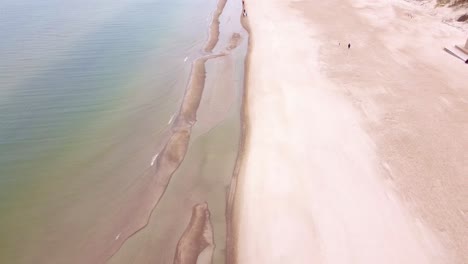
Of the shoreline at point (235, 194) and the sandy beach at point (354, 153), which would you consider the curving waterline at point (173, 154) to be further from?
the sandy beach at point (354, 153)

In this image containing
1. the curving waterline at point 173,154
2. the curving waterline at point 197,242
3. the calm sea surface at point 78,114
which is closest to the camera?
the curving waterline at point 197,242

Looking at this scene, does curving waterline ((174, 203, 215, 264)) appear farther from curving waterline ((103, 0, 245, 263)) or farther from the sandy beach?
the sandy beach

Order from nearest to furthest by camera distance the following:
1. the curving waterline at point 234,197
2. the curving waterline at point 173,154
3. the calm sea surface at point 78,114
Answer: the curving waterline at point 234,197 < the curving waterline at point 173,154 < the calm sea surface at point 78,114

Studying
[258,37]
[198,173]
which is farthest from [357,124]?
[258,37]

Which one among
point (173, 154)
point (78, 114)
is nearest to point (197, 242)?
point (173, 154)

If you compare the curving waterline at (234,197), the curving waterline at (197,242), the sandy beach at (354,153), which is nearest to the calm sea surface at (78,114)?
the curving waterline at (234,197)

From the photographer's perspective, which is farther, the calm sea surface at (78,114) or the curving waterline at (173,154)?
the calm sea surface at (78,114)

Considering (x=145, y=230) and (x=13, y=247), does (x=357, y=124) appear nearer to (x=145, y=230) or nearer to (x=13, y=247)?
(x=145, y=230)
